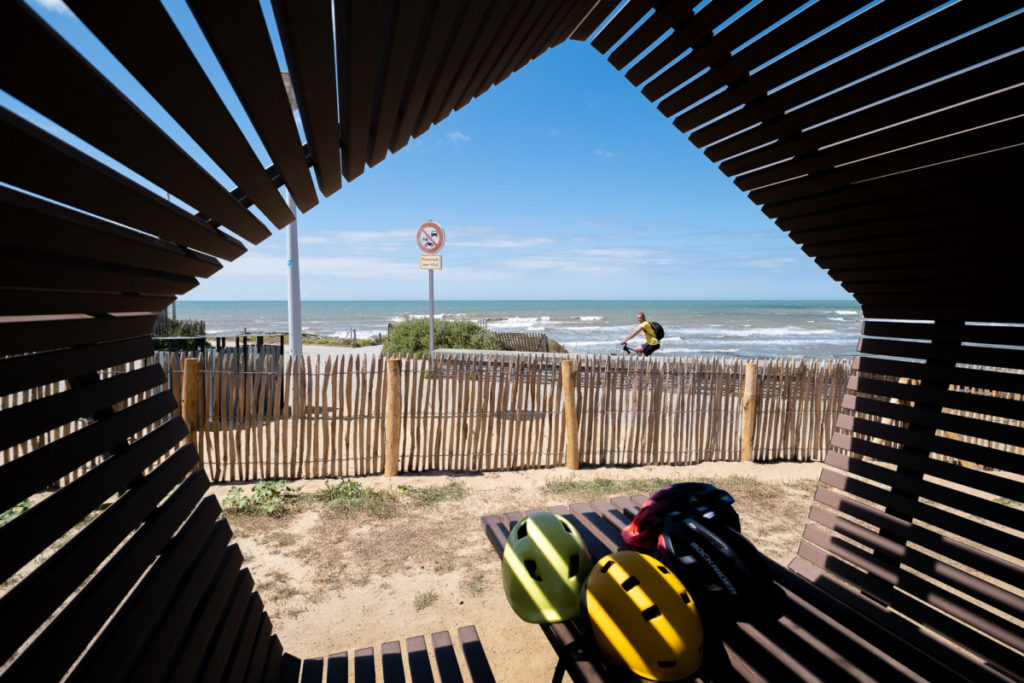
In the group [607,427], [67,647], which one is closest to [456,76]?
[67,647]

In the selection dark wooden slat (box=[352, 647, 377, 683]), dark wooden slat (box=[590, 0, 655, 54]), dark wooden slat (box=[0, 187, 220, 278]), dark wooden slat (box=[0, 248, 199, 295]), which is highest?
dark wooden slat (box=[590, 0, 655, 54])

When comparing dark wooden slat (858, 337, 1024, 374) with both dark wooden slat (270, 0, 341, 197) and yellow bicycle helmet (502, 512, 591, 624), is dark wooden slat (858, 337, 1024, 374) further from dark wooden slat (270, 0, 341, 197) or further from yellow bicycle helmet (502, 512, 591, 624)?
dark wooden slat (270, 0, 341, 197)

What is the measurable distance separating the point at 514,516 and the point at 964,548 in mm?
2360

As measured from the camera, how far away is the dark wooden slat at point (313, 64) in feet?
2.91

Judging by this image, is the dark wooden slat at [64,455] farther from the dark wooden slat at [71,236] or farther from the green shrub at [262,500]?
the green shrub at [262,500]

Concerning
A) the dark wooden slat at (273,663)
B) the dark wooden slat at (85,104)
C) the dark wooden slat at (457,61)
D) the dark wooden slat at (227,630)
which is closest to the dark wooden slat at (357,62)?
the dark wooden slat at (457,61)

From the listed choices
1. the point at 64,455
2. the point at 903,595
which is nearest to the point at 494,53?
the point at 64,455

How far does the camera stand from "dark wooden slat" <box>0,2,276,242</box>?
1.92ft

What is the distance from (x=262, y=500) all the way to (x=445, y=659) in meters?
3.85

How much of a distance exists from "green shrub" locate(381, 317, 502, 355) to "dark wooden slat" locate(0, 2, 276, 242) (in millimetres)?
13163

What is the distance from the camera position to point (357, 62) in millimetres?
1169

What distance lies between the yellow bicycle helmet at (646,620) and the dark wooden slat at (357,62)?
187cm

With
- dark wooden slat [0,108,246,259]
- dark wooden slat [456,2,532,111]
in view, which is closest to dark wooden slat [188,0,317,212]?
dark wooden slat [0,108,246,259]

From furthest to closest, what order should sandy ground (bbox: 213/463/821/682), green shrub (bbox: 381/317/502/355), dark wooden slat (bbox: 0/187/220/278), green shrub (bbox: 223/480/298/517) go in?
green shrub (bbox: 381/317/502/355), green shrub (bbox: 223/480/298/517), sandy ground (bbox: 213/463/821/682), dark wooden slat (bbox: 0/187/220/278)
